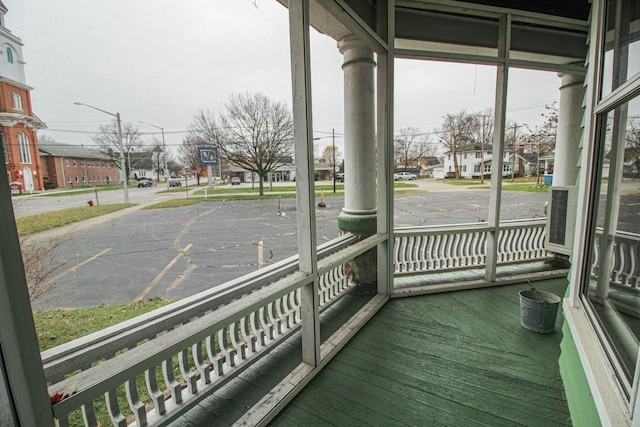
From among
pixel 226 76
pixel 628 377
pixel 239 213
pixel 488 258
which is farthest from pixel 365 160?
pixel 628 377

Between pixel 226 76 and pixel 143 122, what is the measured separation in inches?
22.9

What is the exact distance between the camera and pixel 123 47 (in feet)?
3.62

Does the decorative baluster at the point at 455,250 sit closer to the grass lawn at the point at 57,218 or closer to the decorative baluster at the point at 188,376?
the decorative baluster at the point at 188,376

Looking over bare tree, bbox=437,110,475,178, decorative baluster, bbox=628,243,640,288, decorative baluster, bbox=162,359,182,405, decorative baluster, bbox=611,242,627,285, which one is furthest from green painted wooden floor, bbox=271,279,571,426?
bare tree, bbox=437,110,475,178

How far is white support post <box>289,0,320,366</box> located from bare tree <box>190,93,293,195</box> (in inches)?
10.7

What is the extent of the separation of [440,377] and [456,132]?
735 cm

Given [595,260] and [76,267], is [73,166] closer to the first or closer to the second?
[76,267]

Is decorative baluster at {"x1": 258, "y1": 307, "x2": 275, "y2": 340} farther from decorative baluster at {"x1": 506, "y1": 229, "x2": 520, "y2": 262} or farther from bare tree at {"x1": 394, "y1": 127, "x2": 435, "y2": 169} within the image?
bare tree at {"x1": 394, "y1": 127, "x2": 435, "y2": 169}

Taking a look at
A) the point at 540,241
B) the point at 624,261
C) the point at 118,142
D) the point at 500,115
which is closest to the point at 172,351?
the point at 118,142

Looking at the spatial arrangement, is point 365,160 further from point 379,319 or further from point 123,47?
point 123,47

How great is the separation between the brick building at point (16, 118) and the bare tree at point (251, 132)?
72 centimetres

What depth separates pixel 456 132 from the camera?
7.73m

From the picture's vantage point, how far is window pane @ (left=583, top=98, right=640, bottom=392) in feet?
2.86

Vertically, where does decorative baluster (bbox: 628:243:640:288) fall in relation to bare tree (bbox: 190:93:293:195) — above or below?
below
